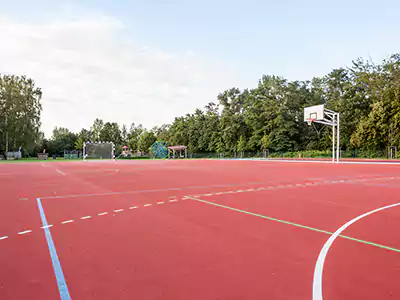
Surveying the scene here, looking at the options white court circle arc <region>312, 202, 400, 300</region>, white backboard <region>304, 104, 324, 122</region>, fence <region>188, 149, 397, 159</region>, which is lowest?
white court circle arc <region>312, 202, 400, 300</region>

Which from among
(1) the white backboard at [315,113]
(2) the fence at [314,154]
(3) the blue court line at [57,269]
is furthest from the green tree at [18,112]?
(3) the blue court line at [57,269]

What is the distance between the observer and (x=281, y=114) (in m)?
50.6

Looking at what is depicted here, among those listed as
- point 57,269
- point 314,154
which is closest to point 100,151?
point 314,154

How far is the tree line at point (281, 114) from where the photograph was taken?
39031mm

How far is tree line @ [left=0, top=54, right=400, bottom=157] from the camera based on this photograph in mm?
39031

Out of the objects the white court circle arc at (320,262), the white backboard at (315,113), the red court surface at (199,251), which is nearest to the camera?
the white court circle arc at (320,262)

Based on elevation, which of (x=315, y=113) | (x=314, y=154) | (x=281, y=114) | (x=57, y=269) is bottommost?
(x=57, y=269)

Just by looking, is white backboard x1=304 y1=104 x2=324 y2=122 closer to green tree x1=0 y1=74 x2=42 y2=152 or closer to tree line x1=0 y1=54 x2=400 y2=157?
tree line x1=0 y1=54 x2=400 y2=157

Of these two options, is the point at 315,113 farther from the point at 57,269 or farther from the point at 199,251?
the point at 57,269

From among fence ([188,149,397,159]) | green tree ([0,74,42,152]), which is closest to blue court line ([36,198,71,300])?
fence ([188,149,397,159])

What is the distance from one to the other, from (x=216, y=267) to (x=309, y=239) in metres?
1.89

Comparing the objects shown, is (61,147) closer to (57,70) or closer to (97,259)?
(57,70)

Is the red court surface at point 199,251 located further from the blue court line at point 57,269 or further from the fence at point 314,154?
the fence at point 314,154

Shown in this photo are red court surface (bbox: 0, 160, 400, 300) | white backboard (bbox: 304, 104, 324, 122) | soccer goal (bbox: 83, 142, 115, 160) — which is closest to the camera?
red court surface (bbox: 0, 160, 400, 300)
